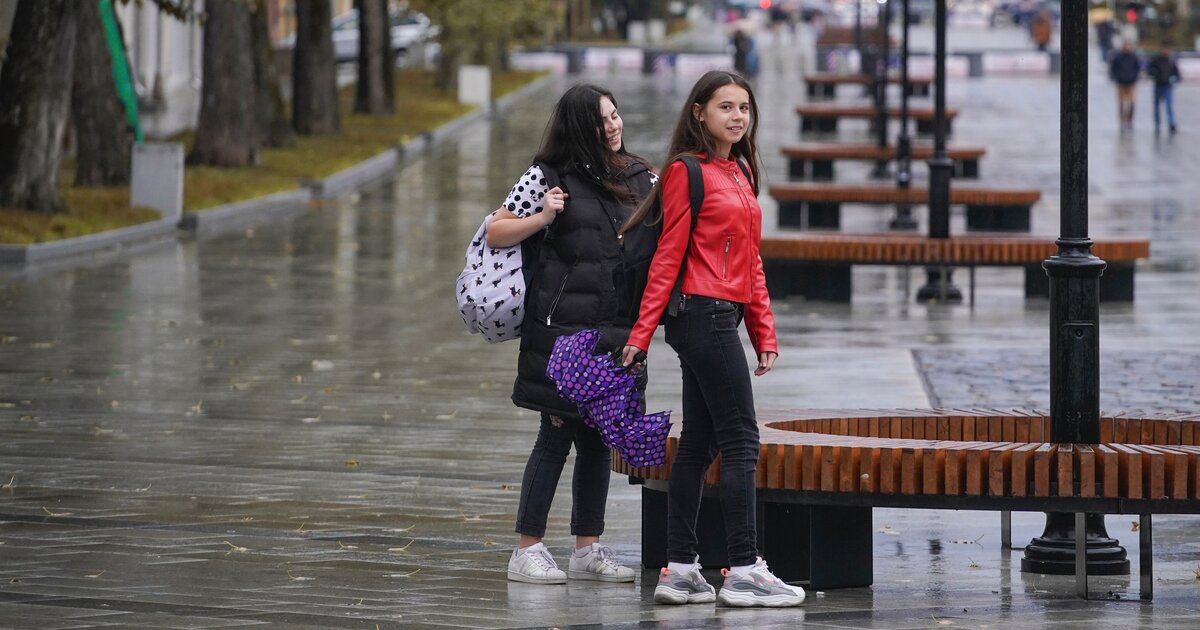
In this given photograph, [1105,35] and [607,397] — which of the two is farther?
[1105,35]

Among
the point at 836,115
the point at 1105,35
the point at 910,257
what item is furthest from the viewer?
the point at 1105,35

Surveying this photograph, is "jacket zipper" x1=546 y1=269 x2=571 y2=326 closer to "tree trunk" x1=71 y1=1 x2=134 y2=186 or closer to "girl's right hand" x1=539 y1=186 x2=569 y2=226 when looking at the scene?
"girl's right hand" x1=539 y1=186 x2=569 y2=226

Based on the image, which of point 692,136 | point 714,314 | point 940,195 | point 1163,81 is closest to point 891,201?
point 940,195

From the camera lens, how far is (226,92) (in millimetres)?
28062

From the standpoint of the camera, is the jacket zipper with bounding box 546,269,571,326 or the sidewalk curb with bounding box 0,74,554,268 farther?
the sidewalk curb with bounding box 0,74,554,268

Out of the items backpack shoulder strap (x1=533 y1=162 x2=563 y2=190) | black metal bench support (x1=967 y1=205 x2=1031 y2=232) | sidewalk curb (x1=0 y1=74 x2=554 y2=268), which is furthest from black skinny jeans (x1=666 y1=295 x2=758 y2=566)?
black metal bench support (x1=967 y1=205 x2=1031 y2=232)

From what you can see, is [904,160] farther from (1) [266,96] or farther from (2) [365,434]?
(2) [365,434]

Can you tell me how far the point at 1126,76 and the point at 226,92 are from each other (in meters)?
18.2

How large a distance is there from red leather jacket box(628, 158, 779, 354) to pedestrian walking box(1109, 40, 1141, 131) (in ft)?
111

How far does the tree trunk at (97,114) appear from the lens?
24.1 m

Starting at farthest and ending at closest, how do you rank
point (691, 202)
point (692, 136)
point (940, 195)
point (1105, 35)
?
1. point (1105, 35)
2. point (940, 195)
3. point (692, 136)
4. point (691, 202)

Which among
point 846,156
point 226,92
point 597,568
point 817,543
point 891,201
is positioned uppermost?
point 226,92

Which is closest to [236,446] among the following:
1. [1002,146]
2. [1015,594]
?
[1015,594]

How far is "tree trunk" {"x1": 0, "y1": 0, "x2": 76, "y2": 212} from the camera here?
20969mm
